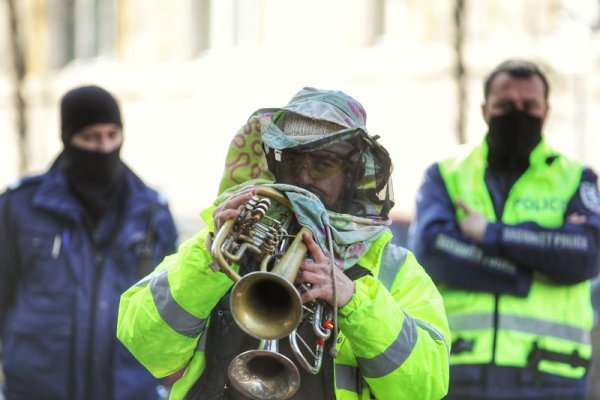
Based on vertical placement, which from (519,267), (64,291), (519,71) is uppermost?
(519,71)

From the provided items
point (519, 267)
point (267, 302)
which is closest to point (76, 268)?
point (519, 267)

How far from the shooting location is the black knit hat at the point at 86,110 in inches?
210

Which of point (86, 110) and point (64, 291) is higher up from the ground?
point (86, 110)

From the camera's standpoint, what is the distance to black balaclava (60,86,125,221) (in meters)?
5.27

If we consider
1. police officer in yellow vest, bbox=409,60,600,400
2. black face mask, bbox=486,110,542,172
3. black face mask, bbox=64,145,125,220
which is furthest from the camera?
black face mask, bbox=64,145,125,220

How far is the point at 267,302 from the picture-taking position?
3037mm

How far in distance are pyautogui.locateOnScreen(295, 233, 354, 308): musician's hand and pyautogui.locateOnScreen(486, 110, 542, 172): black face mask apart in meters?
2.00

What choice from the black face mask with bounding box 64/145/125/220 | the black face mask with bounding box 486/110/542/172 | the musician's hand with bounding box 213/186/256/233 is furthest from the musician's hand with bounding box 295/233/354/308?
the black face mask with bounding box 64/145/125/220

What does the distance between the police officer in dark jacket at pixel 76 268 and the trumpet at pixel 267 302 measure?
2014mm

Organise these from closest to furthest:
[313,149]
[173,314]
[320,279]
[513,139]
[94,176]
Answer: [320,279] → [173,314] → [313,149] → [513,139] → [94,176]

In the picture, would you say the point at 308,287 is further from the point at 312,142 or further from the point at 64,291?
the point at 64,291

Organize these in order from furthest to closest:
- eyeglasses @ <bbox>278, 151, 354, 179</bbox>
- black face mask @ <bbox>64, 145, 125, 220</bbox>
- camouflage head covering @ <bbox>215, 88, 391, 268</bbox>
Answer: black face mask @ <bbox>64, 145, 125, 220</bbox> → eyeglasses @ <bbox>278, 151, 354, 179</bbox> → camouflage head covering @ <bbox>215, 88, 391, 268</bbox>

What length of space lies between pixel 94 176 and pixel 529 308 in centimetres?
199

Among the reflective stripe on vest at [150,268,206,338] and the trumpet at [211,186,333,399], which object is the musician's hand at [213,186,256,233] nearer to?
the trumpet at [211,186,333,399]
